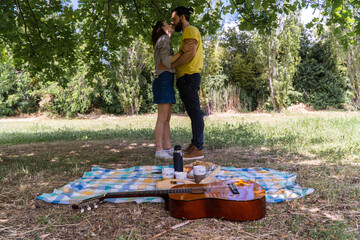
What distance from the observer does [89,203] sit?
188 centimetres

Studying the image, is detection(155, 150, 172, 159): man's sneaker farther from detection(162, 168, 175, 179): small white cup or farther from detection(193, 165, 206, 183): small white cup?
detection(193, 165, 206, 183): small white cup

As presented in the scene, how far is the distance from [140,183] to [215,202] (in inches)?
37.9

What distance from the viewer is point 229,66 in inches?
549

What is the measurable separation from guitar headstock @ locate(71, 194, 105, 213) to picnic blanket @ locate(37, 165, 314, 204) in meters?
0.15

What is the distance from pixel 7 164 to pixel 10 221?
2040mm

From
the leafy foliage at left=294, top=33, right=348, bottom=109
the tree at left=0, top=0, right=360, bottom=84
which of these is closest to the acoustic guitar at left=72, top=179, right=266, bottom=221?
the tree at left=0, top=0, right=360, bottom=84

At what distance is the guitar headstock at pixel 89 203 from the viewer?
6.06ft

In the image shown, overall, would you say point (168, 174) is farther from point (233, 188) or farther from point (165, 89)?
point (165, 89)

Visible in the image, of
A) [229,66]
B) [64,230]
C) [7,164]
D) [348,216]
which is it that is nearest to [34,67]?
[7,164]

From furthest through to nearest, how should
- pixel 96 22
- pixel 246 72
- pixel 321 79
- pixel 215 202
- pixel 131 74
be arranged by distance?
pixel 246 72 < pixel 321 79 < pixel 131 74 < pixel 96 22 < pixel 215 202

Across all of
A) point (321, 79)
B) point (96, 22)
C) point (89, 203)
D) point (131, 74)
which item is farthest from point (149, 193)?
point (321, 79)

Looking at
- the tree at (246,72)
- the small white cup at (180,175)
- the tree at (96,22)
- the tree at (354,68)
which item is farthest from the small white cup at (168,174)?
the tree at (354,68)

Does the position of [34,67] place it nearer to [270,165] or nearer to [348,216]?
[270,165]

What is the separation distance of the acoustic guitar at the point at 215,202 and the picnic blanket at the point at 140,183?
27 cm
